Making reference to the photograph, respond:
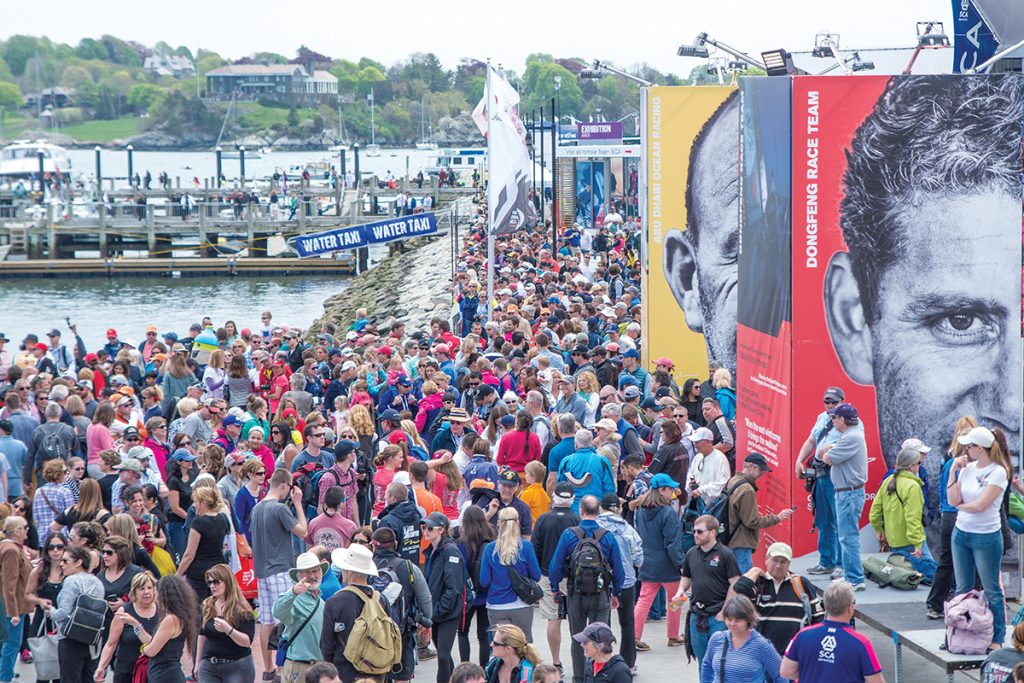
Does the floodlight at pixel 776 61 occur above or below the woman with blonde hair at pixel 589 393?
above

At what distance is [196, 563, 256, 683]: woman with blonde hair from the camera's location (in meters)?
8.61

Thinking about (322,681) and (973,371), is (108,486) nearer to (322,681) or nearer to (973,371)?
(322,681)

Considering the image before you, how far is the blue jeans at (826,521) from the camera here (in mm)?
10734

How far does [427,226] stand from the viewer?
2380cm

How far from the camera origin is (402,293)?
42.2 meters

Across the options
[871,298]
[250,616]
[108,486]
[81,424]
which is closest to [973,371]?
[871,298]

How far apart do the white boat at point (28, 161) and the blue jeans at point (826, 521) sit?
106 meters

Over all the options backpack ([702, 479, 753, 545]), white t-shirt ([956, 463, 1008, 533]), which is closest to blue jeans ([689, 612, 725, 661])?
backpack ([702, 479, 753, 545])

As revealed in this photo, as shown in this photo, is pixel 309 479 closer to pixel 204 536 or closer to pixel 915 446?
pixel 204 536

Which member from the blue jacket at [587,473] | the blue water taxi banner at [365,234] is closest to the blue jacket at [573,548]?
the blue jacket at [587,473]

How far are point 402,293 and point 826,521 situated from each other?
32.1 meters

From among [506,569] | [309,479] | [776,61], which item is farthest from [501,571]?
[776,61]

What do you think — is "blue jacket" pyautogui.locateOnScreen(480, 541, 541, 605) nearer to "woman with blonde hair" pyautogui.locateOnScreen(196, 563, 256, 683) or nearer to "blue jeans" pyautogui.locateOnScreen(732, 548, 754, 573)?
"blue jeans" pyautogui.locateOnScreen(732, 548, 754, 573)

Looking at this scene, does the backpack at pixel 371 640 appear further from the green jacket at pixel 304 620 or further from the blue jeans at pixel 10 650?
the blue jeans at pixel 10 650
